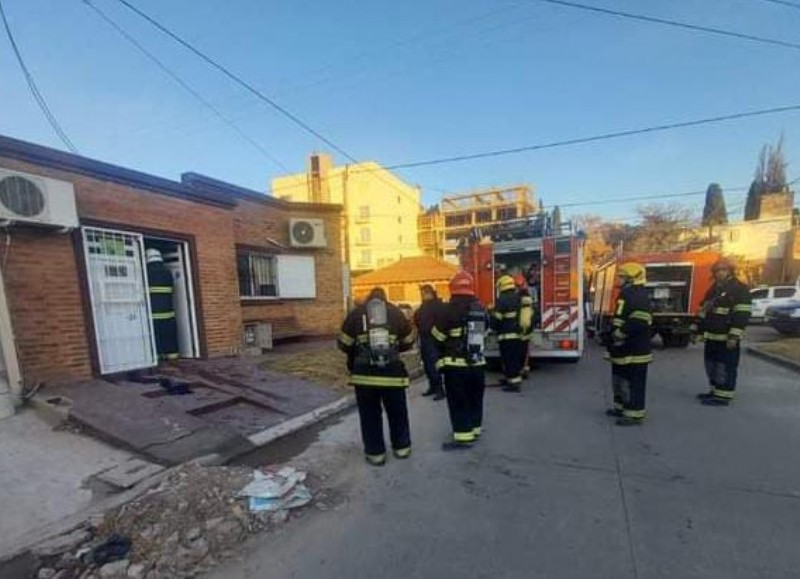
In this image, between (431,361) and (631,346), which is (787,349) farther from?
(431,361)

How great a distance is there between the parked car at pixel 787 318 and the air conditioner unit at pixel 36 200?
1760 cm

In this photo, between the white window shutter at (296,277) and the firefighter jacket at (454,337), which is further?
the white window shutter at (296,277)

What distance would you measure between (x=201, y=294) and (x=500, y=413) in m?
5.75

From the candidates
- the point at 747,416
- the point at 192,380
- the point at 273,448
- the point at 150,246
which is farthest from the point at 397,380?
the point at 150,246

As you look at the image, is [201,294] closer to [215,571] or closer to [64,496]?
[64,496]

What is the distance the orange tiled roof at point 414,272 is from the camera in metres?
30.3

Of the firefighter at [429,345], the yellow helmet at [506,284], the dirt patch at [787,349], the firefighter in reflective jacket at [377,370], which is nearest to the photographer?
the firefighter in reflective jacket at [377,370]

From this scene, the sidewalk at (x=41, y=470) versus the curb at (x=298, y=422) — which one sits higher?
the sidewalk at (x=41, y=470)

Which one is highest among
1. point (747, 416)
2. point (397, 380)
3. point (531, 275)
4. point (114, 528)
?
point (531, 275)

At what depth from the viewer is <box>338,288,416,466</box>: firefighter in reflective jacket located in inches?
177

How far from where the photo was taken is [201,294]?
8422 mm

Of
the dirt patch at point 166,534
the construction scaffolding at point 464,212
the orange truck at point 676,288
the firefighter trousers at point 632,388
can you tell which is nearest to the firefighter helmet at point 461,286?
the firefighter trousers at point 632,388

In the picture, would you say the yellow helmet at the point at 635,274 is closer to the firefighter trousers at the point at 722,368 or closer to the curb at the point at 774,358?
the firefighter trousers at the point at 722,368

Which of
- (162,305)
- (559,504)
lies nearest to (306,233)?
(162,305)
